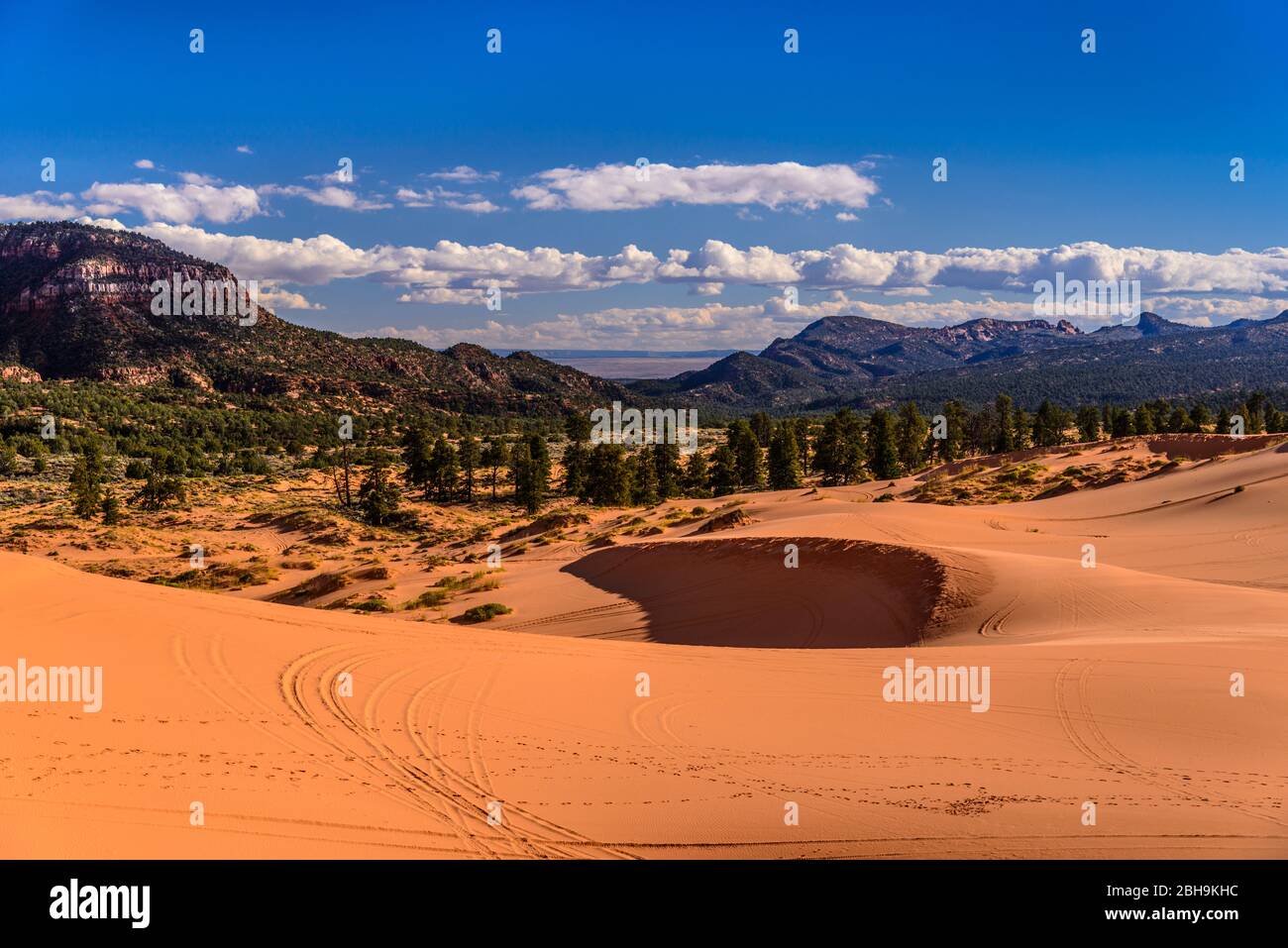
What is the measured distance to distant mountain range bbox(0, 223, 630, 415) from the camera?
133000 millimetres

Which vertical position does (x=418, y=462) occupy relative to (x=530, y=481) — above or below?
above

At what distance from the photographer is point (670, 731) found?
35.1 feet

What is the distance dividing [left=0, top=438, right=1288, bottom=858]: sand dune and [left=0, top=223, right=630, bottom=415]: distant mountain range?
421 feet

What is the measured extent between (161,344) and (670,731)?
510ft

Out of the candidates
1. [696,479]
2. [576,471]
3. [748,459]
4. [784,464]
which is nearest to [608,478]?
Result: [576,471]

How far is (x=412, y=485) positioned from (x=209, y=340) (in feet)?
323

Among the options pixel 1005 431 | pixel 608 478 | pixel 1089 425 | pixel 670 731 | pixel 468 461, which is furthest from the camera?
pixel 1089 425

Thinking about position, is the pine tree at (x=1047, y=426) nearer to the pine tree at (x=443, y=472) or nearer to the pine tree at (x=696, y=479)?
the pine tree at (x=696, y=479)

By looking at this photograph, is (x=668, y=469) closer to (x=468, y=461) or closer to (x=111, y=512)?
(x=468, y=461)

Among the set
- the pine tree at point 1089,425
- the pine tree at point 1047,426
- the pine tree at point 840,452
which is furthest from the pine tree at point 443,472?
the pine tree at point 1089,425

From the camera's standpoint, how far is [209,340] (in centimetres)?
14025

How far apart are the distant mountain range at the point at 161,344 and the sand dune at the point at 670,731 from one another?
421ft

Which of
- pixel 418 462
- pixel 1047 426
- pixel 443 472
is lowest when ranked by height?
pixel 443 472

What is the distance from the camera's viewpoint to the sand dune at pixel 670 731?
24.5ft
